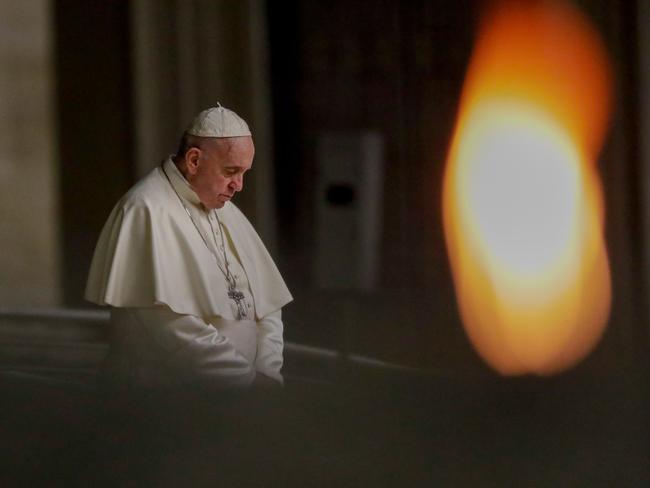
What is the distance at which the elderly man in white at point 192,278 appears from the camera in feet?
17.2

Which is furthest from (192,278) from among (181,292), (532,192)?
(532,192)

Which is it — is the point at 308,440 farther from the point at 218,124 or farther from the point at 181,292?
the point at 218,124

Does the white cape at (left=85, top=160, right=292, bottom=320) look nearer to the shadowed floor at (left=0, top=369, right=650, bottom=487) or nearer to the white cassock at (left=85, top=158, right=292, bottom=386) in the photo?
the white cassock at (left=85, top=158, right=292, bottom=386)

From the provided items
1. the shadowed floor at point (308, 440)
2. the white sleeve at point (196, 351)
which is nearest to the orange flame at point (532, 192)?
the shadowed floor at point (308, 440)

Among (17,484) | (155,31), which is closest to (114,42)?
(155,31)

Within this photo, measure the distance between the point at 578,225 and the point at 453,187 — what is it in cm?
78

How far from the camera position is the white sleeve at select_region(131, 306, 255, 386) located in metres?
5.22

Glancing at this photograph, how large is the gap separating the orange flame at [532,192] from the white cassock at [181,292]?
3.64m

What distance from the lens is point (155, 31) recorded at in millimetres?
8953

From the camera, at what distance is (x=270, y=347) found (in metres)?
5.40

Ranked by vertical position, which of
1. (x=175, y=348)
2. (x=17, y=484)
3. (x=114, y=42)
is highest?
(x=114, y=42)

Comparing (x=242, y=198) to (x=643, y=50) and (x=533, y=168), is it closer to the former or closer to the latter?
(x=533, y=168)

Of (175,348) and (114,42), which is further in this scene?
(114,42)

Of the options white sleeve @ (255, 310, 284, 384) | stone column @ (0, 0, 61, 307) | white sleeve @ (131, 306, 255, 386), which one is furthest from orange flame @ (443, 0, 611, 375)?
white sleeve @ (131, 306, 255, 386)
